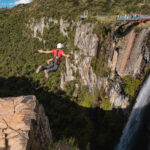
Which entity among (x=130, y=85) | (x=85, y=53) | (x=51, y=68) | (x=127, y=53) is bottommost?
(x=130, y=85)

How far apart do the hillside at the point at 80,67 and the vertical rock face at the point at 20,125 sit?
70cm

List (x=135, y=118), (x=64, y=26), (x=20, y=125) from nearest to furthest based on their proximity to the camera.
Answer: (x=20, y=125), (x=135, y=118), (x=64, y=26)

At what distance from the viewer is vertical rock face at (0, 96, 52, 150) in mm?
3674

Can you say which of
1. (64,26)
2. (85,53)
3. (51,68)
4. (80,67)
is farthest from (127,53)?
(64,26)

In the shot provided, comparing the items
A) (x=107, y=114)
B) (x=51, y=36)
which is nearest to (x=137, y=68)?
(x=107, y=114)

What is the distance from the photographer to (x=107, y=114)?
20.0 meters

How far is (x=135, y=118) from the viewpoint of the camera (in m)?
14.4

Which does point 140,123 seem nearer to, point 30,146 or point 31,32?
point 30,146

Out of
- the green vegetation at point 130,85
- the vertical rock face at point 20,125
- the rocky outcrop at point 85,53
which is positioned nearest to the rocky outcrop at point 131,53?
the green vegetation at point 130,85

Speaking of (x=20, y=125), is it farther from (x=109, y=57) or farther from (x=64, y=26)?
(x=64, y=26)

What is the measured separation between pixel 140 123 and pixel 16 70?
43.7 m

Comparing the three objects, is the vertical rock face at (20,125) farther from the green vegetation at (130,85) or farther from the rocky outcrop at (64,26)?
the rocky outcrop at (64,26)

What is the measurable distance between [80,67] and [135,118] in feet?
57.7

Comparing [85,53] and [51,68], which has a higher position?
[51,68]
